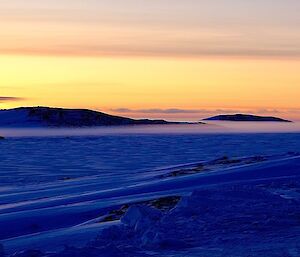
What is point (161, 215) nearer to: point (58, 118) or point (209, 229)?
point (209, 229)

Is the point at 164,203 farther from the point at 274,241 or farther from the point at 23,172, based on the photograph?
the point at 23,172

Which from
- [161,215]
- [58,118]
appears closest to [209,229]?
[161,215]

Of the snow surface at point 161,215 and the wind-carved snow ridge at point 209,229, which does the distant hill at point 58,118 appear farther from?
the wind-carved snow ridge at point 209,229

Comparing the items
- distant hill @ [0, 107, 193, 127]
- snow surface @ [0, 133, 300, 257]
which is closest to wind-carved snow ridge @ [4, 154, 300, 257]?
snow surface @ [0, 133, 300, 257]

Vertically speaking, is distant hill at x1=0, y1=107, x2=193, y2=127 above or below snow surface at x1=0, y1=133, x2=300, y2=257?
above

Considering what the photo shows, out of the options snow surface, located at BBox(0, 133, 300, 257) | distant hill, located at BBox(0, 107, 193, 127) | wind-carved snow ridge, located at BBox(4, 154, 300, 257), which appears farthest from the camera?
distant hill, located at BBox(0, 107, 193, 127)

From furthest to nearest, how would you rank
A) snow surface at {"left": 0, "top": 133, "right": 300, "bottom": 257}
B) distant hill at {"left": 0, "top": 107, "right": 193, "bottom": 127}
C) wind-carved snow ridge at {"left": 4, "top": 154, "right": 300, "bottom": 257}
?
distant hill at {"left": 0, "top": 107, "right": 193, "bottom": 127} < snow surface at {"left": 0, "top": 133, "right": 300, "bottom": 257} < wind-carved snow ridge at {"left": 4, "top": 154, "right": 300, "bottom": 257}

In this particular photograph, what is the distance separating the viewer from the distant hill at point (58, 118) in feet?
195

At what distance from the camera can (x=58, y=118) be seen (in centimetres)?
6181

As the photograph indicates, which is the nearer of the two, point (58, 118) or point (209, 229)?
point (209, 229)

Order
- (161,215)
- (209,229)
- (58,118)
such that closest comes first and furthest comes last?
(209,229), (161,215), (58,118)

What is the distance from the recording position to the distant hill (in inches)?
2342

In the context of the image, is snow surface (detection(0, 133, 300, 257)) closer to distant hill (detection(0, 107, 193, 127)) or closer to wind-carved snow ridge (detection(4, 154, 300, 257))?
wind-carved snow ridge (detection(4, 154, 300, 257))

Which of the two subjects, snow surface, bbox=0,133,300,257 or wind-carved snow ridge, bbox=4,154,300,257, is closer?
wind-carved snow ridge, bbox=4,154,300,257
